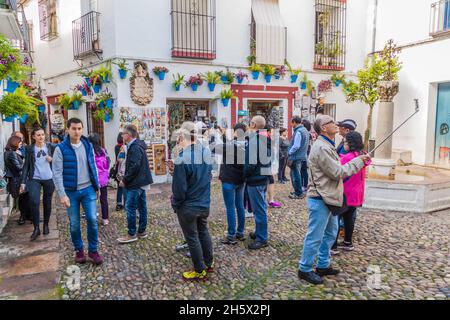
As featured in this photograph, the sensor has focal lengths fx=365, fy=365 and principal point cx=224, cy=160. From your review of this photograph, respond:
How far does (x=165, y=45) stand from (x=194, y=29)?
0.98 m

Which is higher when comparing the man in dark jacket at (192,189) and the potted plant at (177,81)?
the potted plant at (177,81)

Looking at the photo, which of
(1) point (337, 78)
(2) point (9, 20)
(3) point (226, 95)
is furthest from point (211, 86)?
(2) point (9, 20)

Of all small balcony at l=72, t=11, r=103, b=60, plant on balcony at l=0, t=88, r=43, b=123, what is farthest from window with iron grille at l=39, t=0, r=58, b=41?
plant on balcony at l=0, t=88, r=43, b=123

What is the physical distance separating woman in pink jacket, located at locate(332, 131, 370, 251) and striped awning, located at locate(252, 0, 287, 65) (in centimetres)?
712

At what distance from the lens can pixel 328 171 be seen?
3.66 meters

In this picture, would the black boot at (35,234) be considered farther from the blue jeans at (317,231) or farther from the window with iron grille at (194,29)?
the window with iron grille at (194,29)

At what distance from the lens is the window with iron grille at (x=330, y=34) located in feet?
40.0

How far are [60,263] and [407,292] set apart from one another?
4.07 metres

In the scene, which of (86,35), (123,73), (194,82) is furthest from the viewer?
(86,35)

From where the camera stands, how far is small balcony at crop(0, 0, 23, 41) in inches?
279

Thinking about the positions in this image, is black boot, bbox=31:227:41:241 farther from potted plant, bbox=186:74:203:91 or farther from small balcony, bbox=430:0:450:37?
small balcony, bbox=430:0:450:37

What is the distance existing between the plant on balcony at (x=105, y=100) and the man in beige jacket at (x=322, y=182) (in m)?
6.70

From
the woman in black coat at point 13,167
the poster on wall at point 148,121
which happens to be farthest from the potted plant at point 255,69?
the woman in black coat at point 13,167

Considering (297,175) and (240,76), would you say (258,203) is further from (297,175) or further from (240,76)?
(240,76)
